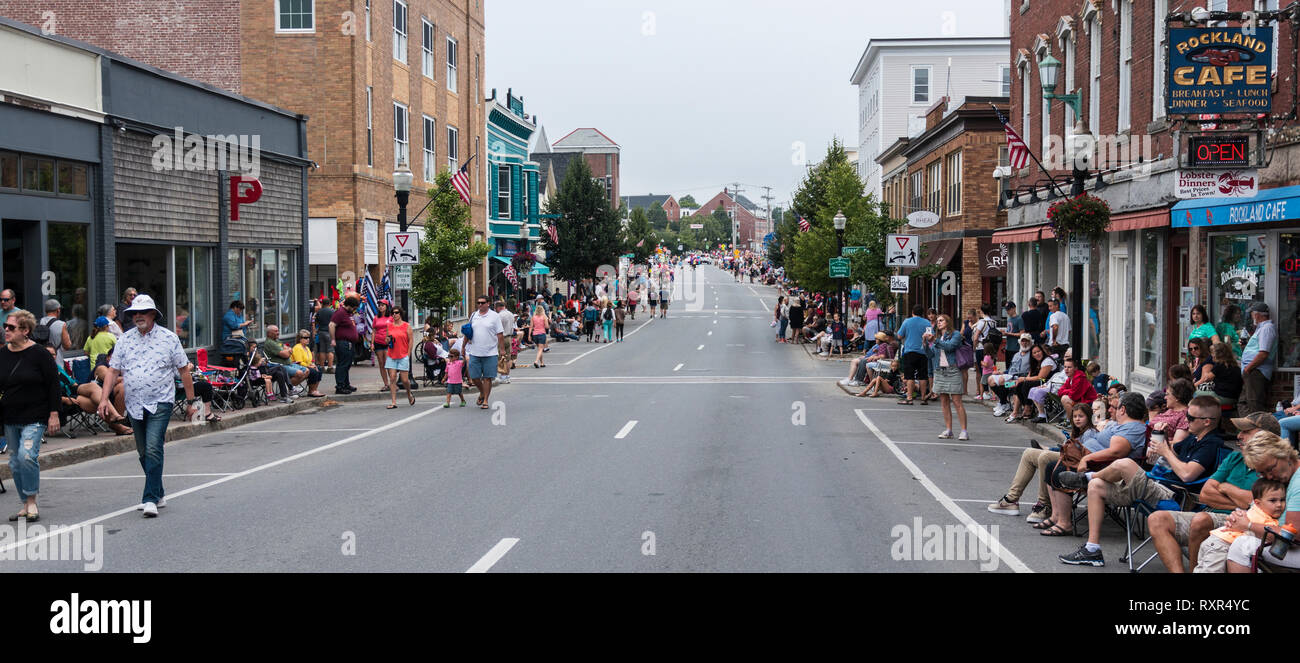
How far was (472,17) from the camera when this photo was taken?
44.5 metres

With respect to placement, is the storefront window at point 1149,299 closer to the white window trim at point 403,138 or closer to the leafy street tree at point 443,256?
the leafy street tree at point 443,256

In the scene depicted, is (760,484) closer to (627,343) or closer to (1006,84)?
(627,343)

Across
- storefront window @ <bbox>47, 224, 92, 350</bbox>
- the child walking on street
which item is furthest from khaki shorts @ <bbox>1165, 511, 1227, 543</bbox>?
storefront window @ <bbox>47, 224, 92, 350</bbox>

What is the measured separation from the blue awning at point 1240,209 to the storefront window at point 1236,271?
381mm

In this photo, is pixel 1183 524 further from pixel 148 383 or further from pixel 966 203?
pixel 966 203

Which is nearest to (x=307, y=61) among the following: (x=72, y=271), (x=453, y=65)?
(x=453, y=65)

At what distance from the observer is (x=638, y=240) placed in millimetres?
80812

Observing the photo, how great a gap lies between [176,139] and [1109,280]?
18955mm

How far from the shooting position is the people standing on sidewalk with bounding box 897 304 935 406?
19656 mm

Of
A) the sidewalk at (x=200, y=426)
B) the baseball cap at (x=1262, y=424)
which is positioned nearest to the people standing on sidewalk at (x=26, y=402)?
the sidewalk at (x=200, y=426)

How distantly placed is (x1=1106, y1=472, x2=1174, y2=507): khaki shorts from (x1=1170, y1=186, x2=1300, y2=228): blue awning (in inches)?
273

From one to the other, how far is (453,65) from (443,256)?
57.3ft
